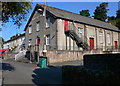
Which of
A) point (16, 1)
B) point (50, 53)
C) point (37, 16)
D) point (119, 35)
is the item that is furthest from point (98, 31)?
point (16, 1)

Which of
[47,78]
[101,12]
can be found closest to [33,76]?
[47,78]

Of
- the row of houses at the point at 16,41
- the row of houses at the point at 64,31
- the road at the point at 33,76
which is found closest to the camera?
the road at the point at 33,76

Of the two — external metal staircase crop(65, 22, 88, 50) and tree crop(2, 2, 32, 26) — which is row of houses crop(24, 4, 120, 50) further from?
tree crop(2, 2, 32, 26)

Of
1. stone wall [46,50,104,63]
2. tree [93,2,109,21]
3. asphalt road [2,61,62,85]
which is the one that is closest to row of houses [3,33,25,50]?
stone wall [46,50,104,63]

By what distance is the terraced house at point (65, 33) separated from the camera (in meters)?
21.4

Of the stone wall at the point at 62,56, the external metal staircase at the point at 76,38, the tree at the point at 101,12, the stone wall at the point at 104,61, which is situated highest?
the tree at the point at 101,12

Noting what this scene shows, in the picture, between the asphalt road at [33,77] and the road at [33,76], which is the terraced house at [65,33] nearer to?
the road at [33,76]

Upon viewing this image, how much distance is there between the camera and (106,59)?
567 cm

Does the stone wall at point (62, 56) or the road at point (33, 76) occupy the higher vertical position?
the stone wall at point (62, 56)

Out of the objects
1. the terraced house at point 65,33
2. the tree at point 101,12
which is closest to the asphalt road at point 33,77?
the terraced house at point 65,33

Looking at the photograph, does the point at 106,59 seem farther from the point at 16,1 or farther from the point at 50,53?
the point at 50,53

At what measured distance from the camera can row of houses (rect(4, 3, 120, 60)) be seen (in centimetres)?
2131

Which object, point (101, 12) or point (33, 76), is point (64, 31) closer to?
point (33, 76)

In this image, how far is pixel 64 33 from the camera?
2211cm
